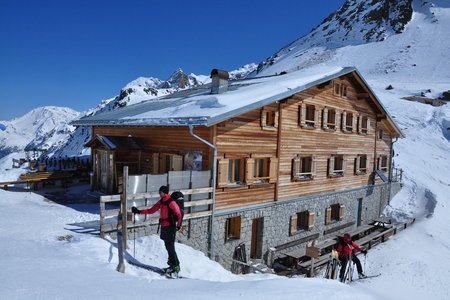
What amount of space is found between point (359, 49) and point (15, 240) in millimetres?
90919

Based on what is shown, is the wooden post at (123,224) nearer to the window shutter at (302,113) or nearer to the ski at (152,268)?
the ski at (152,268)

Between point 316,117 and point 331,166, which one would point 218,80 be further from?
point 331,166

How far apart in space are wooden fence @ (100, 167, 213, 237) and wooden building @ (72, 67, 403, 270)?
2.02ft

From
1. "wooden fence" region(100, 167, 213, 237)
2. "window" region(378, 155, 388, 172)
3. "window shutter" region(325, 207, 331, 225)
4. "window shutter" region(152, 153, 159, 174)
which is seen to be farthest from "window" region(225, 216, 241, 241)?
"window" region(378, 155, 388, 172)

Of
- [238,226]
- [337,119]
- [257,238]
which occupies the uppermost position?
[337,119]

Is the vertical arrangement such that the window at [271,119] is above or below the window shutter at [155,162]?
above

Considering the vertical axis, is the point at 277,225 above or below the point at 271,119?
below

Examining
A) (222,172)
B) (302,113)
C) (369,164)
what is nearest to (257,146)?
(222,172)

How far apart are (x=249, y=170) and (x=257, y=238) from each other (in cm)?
316

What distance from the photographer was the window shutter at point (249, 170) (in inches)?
501

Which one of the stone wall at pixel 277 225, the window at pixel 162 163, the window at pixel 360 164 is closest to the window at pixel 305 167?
the stone wall at pixel 277 225

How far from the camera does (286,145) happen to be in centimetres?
1455

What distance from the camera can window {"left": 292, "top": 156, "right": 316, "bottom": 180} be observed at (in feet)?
50.4

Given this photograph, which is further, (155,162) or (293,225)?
(293,225)
